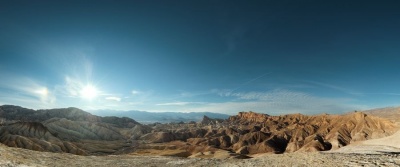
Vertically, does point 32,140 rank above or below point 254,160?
below

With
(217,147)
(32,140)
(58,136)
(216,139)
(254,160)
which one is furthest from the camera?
(216,139)

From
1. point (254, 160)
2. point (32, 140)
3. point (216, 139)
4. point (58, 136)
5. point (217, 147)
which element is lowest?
point (217, 147)

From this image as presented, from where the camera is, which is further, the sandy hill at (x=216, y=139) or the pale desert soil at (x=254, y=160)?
the sandy hill at (x=216, y=139)

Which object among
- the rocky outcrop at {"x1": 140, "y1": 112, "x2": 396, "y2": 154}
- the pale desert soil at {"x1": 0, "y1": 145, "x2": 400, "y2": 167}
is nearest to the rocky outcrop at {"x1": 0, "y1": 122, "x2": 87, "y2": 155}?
the pale desert soil at {"x1": 0, "y1": 145, "x2": 400, "y2": 167}

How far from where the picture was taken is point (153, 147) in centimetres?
15512

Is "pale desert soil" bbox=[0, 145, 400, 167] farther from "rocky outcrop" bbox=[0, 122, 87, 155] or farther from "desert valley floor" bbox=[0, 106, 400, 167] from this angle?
"rocky outcrop" bbox=[0, 122, 87, 155]

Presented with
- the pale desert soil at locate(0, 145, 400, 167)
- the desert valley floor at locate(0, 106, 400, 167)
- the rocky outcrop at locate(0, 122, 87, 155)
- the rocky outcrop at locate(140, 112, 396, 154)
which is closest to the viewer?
the pale desert soil at locate(0, 145, 400, 167)

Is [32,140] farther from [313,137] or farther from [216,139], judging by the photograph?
[313,137]

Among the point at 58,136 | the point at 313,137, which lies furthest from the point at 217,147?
the point at 58,136

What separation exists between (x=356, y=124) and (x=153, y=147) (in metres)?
114

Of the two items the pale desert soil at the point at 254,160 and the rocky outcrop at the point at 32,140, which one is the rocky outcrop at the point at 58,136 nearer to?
the rocky outcrop at the point at 32,140

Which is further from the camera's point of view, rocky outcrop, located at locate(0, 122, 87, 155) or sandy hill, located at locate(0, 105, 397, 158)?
sandy hill, located at locate(0, 105, 397, 158)

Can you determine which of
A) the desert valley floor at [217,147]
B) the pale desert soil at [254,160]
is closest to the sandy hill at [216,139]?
the desert valley floor at [217,147]

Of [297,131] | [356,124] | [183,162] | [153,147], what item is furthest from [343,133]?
[183,162]
